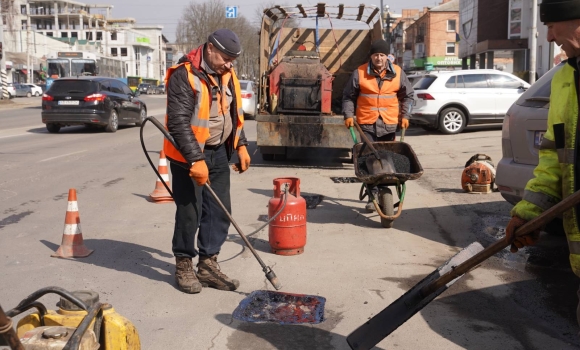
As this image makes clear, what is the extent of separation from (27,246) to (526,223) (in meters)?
5.08

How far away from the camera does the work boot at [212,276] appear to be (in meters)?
5.09

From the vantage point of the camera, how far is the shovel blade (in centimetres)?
346

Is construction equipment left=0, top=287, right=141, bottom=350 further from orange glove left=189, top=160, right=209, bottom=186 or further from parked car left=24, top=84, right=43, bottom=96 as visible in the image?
parked car left=24, top=84, right=43, bottom=96

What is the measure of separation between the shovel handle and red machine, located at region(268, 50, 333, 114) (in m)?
8.63

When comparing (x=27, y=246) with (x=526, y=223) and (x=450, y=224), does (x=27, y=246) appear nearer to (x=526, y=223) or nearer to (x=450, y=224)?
(x=450, y=224)

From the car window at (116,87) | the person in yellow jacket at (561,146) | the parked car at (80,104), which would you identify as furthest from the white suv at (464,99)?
the person in yellow jacket at (561,146)

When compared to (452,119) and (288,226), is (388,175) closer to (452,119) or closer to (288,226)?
(288,226)

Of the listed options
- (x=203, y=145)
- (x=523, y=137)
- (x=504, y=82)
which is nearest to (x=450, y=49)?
(x=504, y=82)

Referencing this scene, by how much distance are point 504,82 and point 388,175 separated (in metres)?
12.6

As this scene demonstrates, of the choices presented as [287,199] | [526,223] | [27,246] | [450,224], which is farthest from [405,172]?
[526,223]

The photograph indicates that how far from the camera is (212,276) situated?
5121 millimetres

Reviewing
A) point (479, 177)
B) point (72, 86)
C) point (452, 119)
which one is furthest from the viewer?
point (72, 86)

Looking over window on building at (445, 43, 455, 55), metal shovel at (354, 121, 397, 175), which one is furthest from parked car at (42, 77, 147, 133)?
window on building at (445, 43, 455, 55)

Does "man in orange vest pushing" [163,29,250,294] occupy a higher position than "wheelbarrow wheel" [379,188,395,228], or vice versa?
"man in orange vest pushing" [163,29,250,294]
